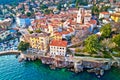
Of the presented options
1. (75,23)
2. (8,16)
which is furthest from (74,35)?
(8,16)

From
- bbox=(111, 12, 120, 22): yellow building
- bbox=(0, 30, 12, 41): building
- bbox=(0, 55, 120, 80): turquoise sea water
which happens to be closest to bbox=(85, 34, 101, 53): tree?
bbox=(0, 55, 120, 80): turquoise sea water

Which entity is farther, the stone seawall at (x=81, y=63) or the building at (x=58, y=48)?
the building at (x=58, y=48)

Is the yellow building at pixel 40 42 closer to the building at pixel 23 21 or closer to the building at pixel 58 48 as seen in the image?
the building at pixel 58 48

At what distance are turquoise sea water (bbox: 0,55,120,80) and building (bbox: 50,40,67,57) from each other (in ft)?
10.3

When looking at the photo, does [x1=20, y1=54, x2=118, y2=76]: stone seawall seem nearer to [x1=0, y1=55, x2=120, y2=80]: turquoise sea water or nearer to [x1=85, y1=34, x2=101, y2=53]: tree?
[x1=0, y1=55, x2=120, y2=80]: turquoise sea water

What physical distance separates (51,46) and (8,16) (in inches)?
1380

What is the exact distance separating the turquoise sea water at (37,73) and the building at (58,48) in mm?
3135

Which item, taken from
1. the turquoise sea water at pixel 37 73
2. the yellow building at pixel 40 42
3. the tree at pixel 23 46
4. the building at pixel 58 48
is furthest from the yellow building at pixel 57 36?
the turquoise sea water at pixel 37 73

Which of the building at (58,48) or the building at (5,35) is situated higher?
the building at (5,35)

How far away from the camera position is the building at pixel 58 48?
132 ft

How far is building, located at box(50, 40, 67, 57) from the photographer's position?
4019 cm

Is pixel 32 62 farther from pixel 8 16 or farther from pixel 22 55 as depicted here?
pixel 8 16

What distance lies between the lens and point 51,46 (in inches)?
1604

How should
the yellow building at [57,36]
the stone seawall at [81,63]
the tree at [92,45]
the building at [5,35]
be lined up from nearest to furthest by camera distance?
the stone seawall at [81,63] < the tree at [92,45] < the yellow building at [57,36] < the building at [5,35]
